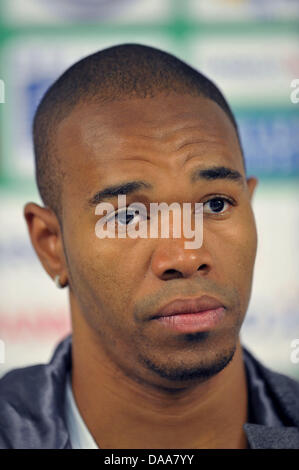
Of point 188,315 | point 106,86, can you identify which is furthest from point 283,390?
point 106,86

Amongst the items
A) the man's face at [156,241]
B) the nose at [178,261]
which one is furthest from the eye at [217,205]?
the nose at [178,261]

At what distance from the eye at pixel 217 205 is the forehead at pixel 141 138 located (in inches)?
3.4

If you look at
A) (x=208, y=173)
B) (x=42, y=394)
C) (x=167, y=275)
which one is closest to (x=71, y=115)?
(x=208, y=173)

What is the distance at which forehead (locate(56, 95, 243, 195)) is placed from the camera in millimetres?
1350

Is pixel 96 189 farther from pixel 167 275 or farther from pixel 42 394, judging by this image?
pixel 42 394

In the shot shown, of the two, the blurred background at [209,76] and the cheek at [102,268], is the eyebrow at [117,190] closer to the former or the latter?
the cheek at [102,268]

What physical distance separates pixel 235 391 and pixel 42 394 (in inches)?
20.4

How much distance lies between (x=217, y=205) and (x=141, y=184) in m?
0.20

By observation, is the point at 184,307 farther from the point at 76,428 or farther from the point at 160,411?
the point at 76,428

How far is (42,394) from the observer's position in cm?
158

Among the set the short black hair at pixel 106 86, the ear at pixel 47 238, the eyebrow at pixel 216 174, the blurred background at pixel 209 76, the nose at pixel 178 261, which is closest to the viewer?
the nose at pixel 178 261

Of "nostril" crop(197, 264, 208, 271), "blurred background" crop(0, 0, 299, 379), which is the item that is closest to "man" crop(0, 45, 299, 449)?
"nostril" crop(197, 264, 208, 271)

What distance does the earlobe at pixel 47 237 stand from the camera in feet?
5.14

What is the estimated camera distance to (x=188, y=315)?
4.07 ft
